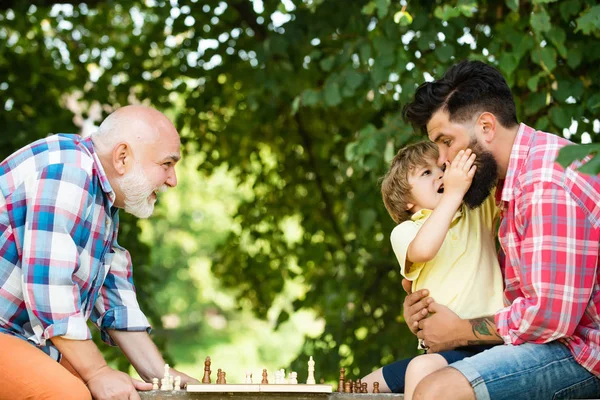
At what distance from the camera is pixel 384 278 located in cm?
703

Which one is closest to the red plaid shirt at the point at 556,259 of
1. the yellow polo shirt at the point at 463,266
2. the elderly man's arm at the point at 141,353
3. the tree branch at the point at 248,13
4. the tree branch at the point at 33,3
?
the yellow polo shirt at the point at 463,266

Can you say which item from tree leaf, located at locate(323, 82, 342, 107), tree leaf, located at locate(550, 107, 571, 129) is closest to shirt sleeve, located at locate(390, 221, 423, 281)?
tree leaf, located at locate(550, 107, 571, 129)

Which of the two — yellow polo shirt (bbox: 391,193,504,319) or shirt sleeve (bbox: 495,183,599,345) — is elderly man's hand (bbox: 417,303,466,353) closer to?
yellow polo shirt (bbox: 391,193,504,319)

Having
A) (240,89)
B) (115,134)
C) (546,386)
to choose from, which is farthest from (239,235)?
(546,386)

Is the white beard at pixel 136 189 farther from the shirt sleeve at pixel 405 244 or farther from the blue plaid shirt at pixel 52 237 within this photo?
the shirt sleeve at pixel 405 244

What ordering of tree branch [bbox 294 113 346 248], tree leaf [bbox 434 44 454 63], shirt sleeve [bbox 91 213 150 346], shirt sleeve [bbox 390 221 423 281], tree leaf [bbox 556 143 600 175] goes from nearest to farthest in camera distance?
tree leaf [bbox 556 143 600 175]
shirt sleeve [bbox 390 221 423 281]
shirt sleeve [bbox 91 213 150 346]
tree leaf [bbox 434 44 454 63]
tree branch [bbox 294 113 346 248]

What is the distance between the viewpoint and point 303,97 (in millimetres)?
5449

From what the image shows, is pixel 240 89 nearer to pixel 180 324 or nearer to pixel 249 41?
pixel 249 41

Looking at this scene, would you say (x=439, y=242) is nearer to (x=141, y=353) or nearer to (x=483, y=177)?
(x=483, y=177)

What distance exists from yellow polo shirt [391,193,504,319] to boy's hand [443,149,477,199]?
0.75 ft

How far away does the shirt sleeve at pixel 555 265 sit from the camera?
2801 mm

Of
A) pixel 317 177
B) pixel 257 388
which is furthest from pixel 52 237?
pixel 317 177

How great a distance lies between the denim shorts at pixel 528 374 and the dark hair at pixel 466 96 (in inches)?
32.7

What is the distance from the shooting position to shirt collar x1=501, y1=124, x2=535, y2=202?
9.89 feet
